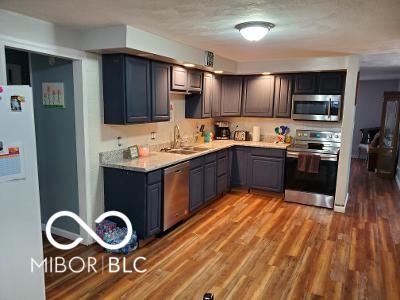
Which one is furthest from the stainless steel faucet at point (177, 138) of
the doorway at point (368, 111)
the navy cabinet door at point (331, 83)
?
the doorway at point (368, 111)

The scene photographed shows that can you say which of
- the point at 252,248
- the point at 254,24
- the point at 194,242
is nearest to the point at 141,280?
the point at 194,242

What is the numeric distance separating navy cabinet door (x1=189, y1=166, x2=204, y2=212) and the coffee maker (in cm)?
164

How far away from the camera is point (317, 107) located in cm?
490

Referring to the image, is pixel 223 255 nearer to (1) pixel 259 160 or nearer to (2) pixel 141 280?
(2) pixel 141 280

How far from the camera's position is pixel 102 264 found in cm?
297

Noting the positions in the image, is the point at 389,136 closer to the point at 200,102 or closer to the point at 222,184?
the point at 222,184

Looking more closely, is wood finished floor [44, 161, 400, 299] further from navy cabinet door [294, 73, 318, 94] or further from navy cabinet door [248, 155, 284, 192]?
navy cabinet door [294, 73, 318, 94]

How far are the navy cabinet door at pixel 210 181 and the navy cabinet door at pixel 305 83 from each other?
1.86 meters

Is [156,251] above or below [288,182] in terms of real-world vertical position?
below

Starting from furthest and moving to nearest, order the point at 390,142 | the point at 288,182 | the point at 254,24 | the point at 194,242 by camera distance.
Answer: the point at 390,142 < the point at 288,182 < the point at 194,242 < the point at 254,24

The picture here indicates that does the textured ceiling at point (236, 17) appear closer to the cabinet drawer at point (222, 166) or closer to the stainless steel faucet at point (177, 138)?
the stainless steel faucet at point (177, 138)

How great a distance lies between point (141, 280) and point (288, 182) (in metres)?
2.96

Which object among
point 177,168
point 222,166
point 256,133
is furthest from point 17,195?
point 256,133

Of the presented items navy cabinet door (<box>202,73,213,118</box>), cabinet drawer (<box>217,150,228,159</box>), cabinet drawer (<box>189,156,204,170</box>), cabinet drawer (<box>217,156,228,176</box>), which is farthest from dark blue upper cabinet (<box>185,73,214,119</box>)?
cabinet drawer (<box>189,156,204,170</box>)
